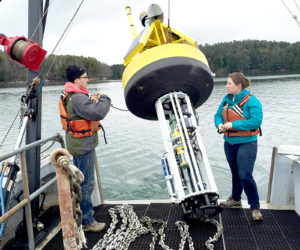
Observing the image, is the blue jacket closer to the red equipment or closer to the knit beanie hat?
the knit beanie hat

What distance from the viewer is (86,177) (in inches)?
115

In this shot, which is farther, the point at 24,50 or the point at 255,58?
the point at 255,58

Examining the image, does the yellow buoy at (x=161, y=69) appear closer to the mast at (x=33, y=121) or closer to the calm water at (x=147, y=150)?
Answer: the mast at (x=33, y=121)

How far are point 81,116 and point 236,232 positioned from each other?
197cm

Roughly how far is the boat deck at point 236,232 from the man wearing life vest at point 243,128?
0.56 feet

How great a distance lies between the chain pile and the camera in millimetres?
2719

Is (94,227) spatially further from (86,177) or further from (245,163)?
(245,163)

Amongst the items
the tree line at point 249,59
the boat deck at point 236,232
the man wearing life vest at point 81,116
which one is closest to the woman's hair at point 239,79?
the man wearing life vest at point 81,116

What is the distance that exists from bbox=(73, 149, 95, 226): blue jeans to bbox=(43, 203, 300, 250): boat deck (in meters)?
0.22

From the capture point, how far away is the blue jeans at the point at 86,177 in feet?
9.38

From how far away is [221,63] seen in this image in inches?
2331

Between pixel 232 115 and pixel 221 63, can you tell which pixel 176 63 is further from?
pixel 221 63

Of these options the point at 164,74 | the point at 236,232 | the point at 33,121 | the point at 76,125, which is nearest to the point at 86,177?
the point at 76,125

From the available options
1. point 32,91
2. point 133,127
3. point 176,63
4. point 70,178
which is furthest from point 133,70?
point 133,127
